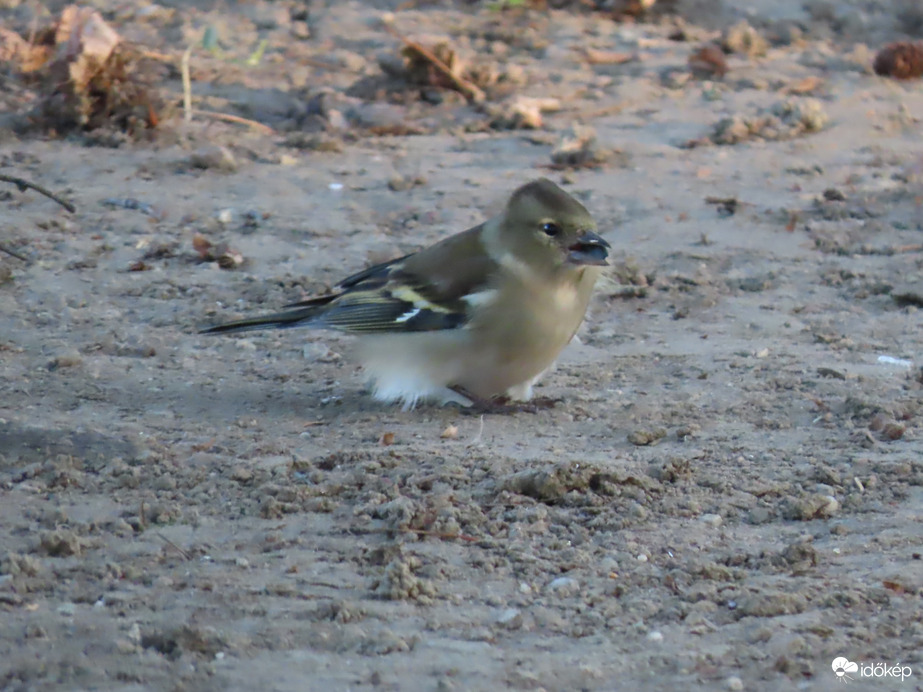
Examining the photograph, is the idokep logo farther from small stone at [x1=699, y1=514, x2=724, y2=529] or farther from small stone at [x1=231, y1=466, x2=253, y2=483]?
small stone at [x1=231, y1=466, x2=253, y2=483]

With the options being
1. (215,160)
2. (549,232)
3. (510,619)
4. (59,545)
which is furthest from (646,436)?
(215,160)

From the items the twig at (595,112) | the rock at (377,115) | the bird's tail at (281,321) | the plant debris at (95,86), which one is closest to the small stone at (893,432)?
→ the bird's tail at (281,321)

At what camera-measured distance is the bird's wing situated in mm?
5664

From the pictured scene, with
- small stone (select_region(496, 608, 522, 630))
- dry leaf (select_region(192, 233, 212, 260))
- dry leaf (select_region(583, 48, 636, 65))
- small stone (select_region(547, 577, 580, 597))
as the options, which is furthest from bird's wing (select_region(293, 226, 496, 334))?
dry leaf (select_region(583, 48, 636, 65))

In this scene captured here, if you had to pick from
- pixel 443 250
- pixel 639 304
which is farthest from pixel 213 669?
pixel 639 304

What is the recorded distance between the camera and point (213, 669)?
3436mm

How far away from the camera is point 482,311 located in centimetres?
559

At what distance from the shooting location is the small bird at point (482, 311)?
18.3 ft

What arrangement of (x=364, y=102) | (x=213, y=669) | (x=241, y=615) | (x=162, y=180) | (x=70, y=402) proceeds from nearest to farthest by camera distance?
(x=213, y=669)
(x=241, y=615)
(x=70, y=402)
(x=162, y=180)
(x=364, y=102)

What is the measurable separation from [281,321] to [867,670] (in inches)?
119

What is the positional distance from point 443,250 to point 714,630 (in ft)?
8.59

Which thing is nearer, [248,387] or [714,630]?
[714,630]

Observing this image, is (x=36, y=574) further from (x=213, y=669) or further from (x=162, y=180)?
(x=162, y=180)

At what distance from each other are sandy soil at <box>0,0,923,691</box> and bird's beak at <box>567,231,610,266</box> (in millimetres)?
593
